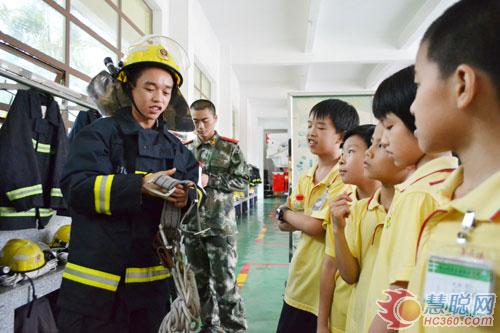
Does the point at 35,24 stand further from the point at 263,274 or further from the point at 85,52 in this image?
the point at 263,274

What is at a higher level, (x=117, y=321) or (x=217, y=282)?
(x=117, y=321)

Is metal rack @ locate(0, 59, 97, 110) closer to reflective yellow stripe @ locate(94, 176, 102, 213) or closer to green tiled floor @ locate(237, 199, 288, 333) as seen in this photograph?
reflective yellow stripe @ locate(94, 176, 102, 213)

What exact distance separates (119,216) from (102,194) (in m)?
0.12

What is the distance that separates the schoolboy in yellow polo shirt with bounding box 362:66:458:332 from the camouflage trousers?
186 cm

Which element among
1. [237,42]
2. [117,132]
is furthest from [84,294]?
[237,42]

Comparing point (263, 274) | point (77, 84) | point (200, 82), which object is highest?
point (200, 82)

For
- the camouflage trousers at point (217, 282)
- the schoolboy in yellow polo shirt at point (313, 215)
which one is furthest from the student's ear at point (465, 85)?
the camouflage trousers at point (217, 282)

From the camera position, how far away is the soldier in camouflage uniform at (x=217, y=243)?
2.66 m

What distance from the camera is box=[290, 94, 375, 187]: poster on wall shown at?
158 inches

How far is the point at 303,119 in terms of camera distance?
4.09 m

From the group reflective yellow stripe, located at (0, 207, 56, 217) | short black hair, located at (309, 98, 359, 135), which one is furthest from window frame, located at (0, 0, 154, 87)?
short black hair, located at (309, 98, 359, 135)

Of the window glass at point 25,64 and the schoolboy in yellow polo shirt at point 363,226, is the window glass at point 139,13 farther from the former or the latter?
the schoolboy in yellow polo shirt at point 363,226

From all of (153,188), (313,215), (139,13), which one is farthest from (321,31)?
(153,188)

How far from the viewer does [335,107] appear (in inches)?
71.9
